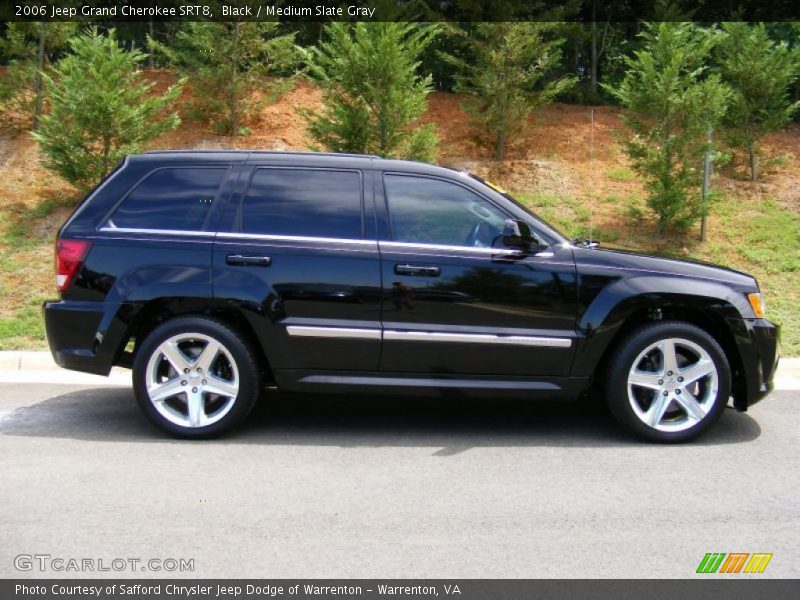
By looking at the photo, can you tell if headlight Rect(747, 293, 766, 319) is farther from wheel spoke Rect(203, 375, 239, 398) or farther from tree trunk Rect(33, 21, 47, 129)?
tree trunk Rect(33, 21, 47, 129)

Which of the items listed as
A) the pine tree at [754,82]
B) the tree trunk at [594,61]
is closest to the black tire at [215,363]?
the pine tree at [754,82]

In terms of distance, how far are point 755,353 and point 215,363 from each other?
359 cm

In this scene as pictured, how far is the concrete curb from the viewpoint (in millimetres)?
7012

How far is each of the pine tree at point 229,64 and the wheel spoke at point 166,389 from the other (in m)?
7.60

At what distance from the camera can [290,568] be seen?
369cm

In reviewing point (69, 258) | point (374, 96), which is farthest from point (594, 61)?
point (69, 258)

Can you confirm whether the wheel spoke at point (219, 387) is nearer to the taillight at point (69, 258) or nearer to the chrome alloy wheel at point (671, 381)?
the taillight at point (69, 258)

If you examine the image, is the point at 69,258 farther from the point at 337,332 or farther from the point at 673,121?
the point at 673,121

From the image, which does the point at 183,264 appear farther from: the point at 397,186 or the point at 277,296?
the point at 397,186

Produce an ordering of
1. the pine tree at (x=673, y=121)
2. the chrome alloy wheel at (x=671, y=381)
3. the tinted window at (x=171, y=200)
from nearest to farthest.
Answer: the chrome alloy wheel at (x=671, y=381) < the tinted window at (x=171, y=200) < the pine tree at (x=673, y=121)

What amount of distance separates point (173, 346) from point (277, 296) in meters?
0.77

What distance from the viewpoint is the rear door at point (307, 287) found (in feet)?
17.5
